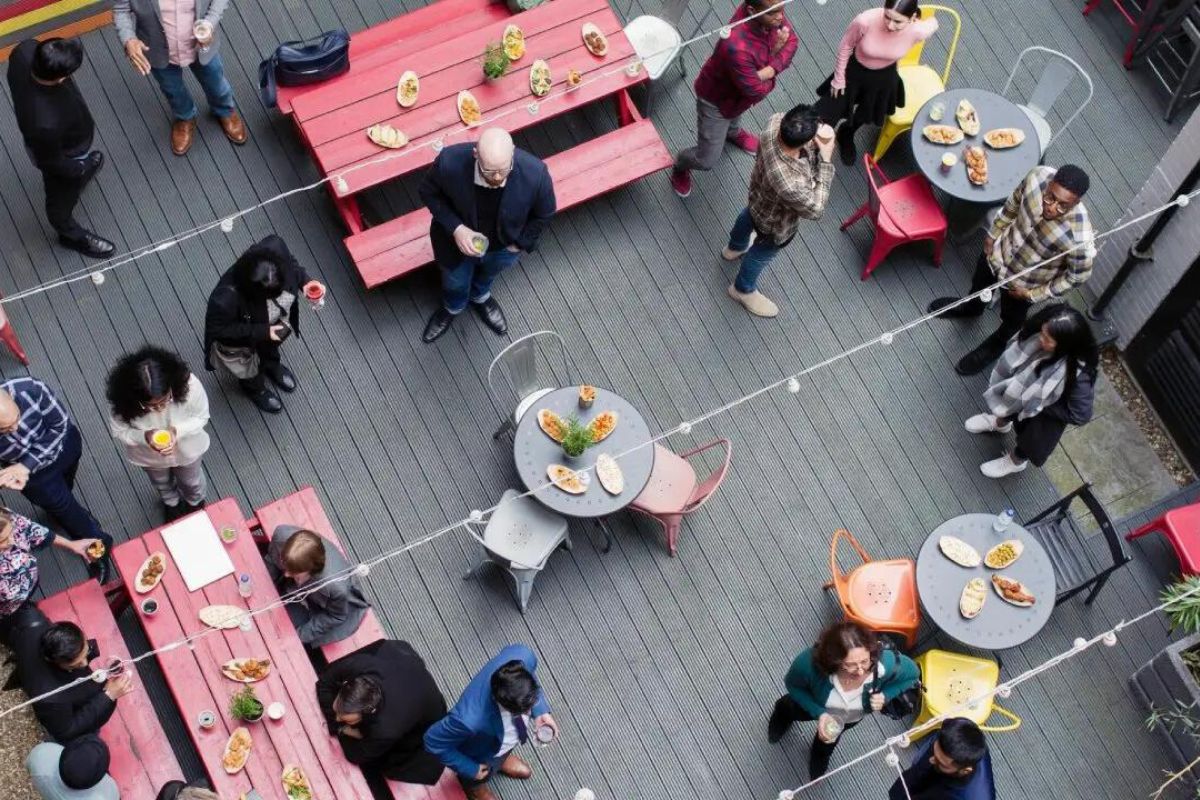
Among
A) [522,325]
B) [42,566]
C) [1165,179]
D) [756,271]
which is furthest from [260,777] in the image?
[1165,179]

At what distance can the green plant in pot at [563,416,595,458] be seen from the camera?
7.24m

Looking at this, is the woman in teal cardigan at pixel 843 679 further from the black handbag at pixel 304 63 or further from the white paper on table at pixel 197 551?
the black handbag at pixel 304 63

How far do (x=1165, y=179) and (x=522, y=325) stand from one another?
158 inches

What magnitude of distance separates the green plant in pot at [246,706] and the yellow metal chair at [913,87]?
17.7ft

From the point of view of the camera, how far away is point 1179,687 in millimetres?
7371

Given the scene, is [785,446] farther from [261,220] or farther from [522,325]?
[261,220]

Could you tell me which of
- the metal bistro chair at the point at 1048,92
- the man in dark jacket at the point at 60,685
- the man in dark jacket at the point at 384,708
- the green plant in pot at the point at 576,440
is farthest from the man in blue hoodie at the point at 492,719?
the metal bistro chair at the point at 1048,92

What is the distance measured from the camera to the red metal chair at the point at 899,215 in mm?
8414

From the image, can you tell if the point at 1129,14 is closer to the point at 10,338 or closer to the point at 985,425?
the point at 985,425

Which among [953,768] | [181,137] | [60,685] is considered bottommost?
[953,768]

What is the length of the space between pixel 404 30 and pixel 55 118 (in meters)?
2.43

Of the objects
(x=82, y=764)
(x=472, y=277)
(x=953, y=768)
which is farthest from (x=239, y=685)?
(x=953, y=768)

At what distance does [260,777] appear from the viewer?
21.5ft

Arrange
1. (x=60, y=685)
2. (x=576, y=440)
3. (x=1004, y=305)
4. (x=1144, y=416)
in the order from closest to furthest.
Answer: (x=60, y=685) < (x=576, y=440) < (x=1004, y=305) < (x=1144, y=416)
